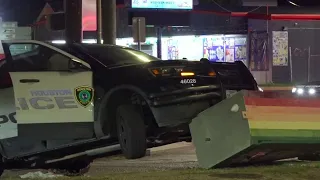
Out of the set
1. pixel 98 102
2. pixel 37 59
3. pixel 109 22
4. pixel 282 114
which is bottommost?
pixel 282 114

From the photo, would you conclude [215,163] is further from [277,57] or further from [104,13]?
[277,57]

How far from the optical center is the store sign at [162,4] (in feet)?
90.1

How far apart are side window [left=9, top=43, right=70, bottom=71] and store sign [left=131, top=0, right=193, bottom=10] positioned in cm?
1965

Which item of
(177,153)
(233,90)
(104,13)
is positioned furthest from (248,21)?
(233,90)

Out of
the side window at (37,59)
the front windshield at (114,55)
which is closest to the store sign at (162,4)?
the front windshield at (114,55)

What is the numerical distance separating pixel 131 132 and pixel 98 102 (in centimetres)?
62

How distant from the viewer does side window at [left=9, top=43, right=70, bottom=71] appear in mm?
7676

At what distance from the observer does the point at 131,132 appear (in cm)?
704

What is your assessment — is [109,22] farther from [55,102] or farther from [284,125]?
[284,125]

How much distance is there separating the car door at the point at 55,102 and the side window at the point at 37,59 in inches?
Result: 9.1

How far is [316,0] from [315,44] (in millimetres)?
12273

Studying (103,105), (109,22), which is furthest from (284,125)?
(109,22)

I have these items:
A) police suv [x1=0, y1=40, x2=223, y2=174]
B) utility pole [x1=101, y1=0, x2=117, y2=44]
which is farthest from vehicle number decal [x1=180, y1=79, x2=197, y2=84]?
utility pole [x1=101, y1=0, x2=117, y2=44]

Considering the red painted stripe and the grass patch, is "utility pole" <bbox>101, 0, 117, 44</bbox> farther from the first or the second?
the red painted stripe
